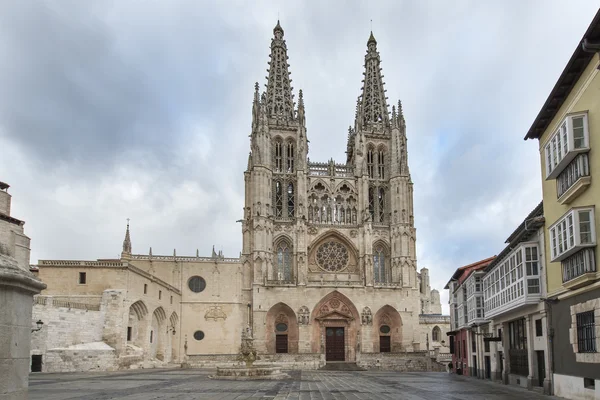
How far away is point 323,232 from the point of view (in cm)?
5769

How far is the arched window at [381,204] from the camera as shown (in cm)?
6027

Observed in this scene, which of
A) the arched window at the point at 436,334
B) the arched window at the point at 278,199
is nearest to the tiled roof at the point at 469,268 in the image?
the arched window at the point at 278,199

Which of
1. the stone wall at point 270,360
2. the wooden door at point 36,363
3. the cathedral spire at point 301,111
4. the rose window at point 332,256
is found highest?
→ the cathedral spire at point 301,111

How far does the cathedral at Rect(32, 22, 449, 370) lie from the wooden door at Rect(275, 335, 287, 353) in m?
0.13

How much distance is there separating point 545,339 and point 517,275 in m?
2.55

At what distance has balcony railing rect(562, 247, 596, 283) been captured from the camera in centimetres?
1476

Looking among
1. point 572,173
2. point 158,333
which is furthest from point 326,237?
point 572,173

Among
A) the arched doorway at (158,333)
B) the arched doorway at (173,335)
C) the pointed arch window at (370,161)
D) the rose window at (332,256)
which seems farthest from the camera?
the pointed arch window at (370,161)

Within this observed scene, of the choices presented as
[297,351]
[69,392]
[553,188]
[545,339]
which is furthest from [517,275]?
[297,351]

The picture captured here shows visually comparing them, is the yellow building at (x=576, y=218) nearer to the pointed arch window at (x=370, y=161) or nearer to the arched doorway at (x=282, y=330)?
the arched doorway at (x=282, y=330)

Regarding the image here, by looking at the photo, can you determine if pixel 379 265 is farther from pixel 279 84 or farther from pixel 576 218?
pixel 576 218

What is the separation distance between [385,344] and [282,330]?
32.1 feet

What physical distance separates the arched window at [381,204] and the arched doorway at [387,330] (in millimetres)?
9145

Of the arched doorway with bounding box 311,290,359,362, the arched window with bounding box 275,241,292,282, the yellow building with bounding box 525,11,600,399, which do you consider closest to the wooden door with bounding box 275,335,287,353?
the arched doorway with bounding box 311,290,359,362
